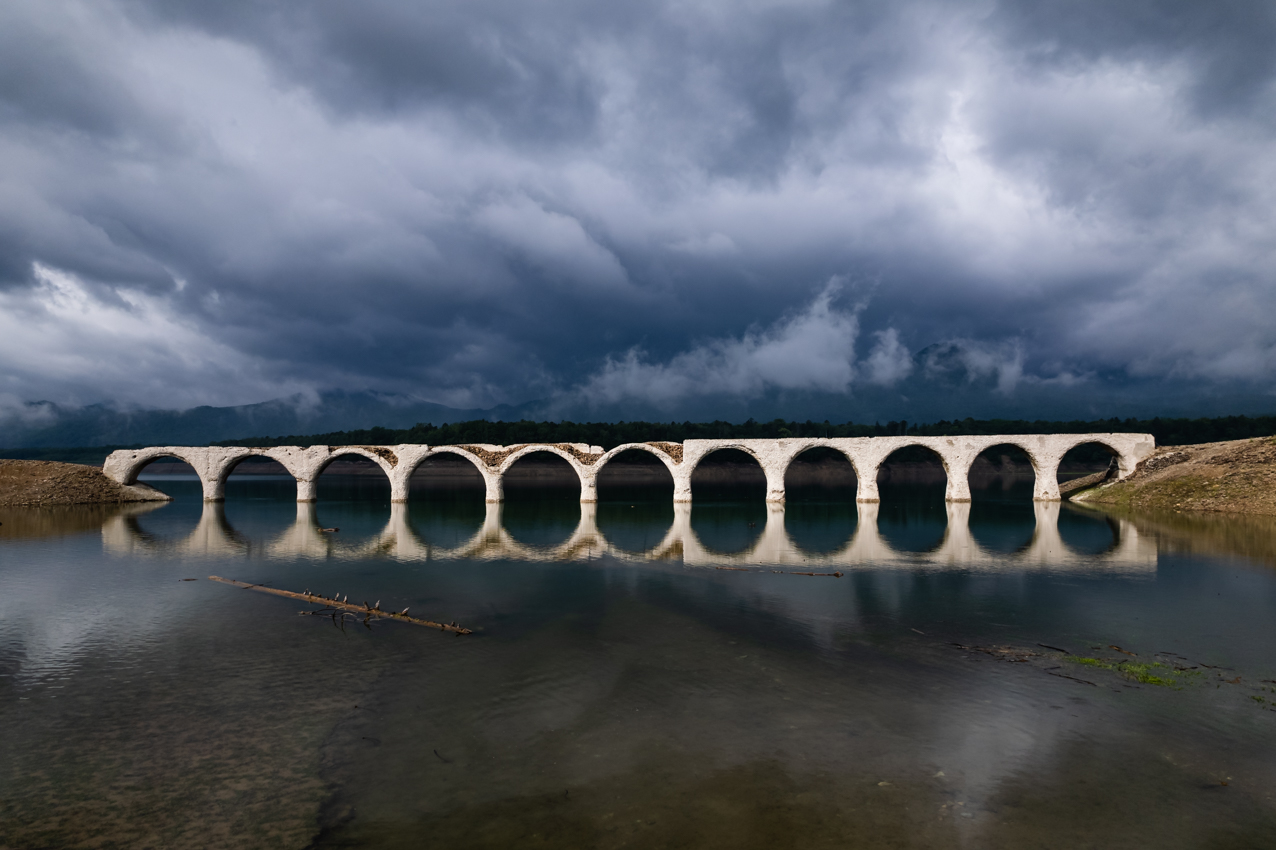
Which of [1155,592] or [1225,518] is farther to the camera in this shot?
[1225,518]

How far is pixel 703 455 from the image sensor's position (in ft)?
139

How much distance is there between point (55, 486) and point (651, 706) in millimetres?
49961

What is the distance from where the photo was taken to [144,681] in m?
10.2

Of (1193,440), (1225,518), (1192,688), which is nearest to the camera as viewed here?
(1192,688)

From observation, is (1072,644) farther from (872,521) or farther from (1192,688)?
(872,521)

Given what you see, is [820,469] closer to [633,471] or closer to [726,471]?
[726,471]

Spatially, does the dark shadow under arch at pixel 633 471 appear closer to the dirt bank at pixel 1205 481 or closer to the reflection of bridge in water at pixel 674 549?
the reflection of bridge in water at pixel 674 549

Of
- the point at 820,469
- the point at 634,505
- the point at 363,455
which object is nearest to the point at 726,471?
the point at 820,469

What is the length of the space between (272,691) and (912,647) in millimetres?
Answer: 10816

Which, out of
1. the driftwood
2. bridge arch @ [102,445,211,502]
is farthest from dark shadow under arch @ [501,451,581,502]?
the driftwood

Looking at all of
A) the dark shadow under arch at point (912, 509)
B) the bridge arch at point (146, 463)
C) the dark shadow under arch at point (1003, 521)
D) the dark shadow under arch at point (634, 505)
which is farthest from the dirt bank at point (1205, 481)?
the bridge arch at point (146, 463)

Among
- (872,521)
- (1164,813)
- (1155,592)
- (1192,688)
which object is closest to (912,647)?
(1192,688)

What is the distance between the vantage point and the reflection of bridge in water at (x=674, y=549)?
20.6 m

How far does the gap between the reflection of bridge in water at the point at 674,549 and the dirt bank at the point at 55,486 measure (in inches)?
580
